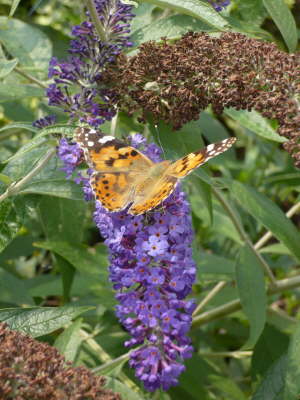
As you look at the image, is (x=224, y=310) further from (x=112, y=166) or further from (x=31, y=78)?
(x=31, y=78)

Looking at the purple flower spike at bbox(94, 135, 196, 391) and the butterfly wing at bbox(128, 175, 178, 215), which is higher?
the butterfly wing at bbox(128, 175, 178, 215)

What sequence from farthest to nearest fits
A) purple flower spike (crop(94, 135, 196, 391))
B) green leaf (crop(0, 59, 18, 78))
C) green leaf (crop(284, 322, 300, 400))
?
green leaf (crop(0, 59, 18, 78)) < green leaf (crop(284, 322, 300, 400)) < purple flower spike (crop(94, 135, 196, 391))

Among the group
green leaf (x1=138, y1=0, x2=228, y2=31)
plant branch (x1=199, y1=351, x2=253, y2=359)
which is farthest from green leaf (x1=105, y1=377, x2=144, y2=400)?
green leaf (x1=138, y1=0, x2=228, y2=31)

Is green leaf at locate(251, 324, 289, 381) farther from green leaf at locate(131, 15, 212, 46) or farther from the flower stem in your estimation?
the flower stem

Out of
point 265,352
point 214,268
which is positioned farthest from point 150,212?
point 265,352

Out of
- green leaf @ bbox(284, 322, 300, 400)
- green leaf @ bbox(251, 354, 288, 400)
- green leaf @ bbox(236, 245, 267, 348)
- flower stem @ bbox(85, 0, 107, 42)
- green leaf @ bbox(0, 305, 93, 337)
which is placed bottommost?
green leaf @ bbox(251, 354, 288, 400)

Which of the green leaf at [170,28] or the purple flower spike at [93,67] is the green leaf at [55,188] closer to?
the purple flower spike at [93,67]

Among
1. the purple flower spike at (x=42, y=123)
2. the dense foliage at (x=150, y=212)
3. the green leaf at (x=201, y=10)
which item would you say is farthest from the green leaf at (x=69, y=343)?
the green leaf at (x=201, y=10)

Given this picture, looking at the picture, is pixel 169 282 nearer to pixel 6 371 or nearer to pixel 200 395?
pixel 6 371
